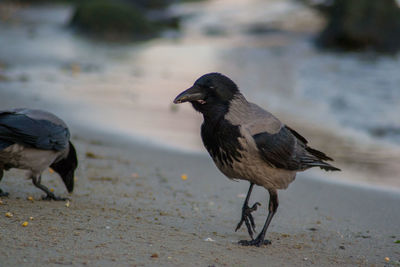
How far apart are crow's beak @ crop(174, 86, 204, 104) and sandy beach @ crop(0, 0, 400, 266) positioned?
3.48 feet

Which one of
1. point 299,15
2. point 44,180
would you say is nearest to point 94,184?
point 44,180

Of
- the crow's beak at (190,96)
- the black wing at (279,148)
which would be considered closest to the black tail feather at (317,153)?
the black wing at (279,148)

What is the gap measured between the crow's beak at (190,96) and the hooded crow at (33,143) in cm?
145

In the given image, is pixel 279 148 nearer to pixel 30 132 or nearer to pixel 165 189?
pixel 165 189

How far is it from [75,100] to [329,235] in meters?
5.85

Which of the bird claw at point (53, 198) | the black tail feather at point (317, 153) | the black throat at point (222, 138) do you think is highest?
the black throat at point (222, 138)

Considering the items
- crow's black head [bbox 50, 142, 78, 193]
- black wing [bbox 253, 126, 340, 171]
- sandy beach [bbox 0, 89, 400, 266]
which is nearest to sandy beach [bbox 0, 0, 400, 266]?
sandy beach [bbox 0, 89, 400, 266]

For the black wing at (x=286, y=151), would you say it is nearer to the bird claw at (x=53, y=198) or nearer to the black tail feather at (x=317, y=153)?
the black tail feather at (x=317, y=153)

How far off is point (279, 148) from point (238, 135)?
418 millimetres

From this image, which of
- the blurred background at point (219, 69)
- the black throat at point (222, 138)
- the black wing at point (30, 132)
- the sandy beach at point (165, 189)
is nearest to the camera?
the sandy beach at point (165, 189)

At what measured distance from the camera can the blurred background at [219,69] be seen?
8602 millimetres

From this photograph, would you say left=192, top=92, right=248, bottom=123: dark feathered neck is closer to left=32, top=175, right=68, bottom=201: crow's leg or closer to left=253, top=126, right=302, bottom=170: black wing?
left=253, top=126, right=302, bottom=170: black wing

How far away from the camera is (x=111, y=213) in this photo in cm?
478

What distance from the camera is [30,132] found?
496cm
